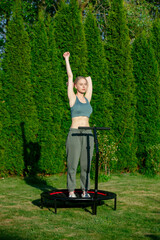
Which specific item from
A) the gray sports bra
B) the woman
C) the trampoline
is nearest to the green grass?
the trampoline

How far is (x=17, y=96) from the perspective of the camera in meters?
8.62

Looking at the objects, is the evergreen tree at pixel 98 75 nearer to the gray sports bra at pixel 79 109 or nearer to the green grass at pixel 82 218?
the green grass at pixel 82 218

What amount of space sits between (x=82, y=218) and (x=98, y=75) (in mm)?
5550

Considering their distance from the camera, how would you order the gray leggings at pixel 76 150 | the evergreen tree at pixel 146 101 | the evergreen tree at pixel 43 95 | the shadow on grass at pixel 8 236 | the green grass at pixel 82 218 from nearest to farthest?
1. the shadow on grass at pixel 8 236
2. the green grass at pixel 82 218
3. the gray leggings at pixel 76 150
4. the evergreen tree at pixel 43 95
5. the evergreen tree at pixel 146 101

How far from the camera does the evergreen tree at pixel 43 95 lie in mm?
8695

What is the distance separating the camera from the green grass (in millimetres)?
3697

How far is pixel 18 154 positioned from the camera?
8.52 metres

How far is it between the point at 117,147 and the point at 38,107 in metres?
2.46

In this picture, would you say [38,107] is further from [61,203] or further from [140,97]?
[61,203]

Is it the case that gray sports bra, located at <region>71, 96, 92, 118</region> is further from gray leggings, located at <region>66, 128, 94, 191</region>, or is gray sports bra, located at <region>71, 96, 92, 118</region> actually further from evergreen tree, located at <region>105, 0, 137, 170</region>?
evergreen tree, located at <region>105, 0, 137, 170</region>

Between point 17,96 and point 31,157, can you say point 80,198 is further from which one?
point 17,96

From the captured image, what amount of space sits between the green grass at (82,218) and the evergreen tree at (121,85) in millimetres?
2468

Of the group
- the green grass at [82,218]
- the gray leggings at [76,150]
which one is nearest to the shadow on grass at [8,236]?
the green grass at [82,218]

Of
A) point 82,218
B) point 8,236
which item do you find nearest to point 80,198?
point 82,218
